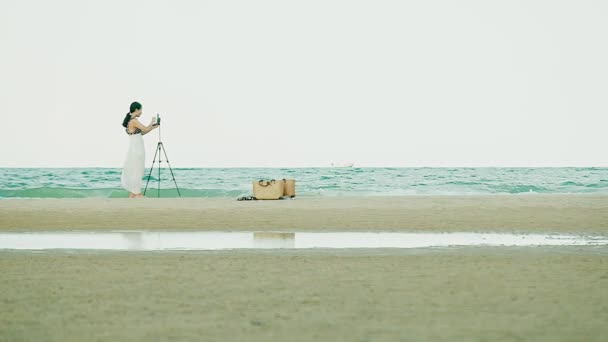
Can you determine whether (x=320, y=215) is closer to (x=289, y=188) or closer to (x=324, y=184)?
(x=289, y=188)

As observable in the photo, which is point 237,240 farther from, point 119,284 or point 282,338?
point 282,338

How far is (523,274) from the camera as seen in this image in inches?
234

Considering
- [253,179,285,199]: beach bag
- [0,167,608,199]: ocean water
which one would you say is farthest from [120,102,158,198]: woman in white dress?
[0,167,608,199]: ocean water

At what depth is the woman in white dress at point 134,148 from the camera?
1636 cm

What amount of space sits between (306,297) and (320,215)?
782 centimetres

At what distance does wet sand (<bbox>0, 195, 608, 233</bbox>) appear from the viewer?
11070mm

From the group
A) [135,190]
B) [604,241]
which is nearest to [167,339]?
[604,241]

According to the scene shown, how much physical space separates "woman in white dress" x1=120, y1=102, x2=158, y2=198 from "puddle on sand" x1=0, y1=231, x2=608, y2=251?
245 inches

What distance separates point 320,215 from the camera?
41.9 ft

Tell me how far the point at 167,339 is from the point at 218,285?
1654 mm

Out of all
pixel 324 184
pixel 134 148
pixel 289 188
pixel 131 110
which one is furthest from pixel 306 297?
pixel 324 184

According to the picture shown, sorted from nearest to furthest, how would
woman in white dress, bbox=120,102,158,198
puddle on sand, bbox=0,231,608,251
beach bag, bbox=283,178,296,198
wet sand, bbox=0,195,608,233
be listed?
puddle on sand, bbox=0,231,608,251 → wet sand, bbox=0,195,608,233 → woman in white dress, bbox=120,102,158,198 → beach bag, bbox=283,178,296,198

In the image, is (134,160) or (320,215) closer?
(320,215)

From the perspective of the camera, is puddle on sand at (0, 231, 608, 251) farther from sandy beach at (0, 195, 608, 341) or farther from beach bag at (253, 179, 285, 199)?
beach bag at (253, 179, 285, 199)
